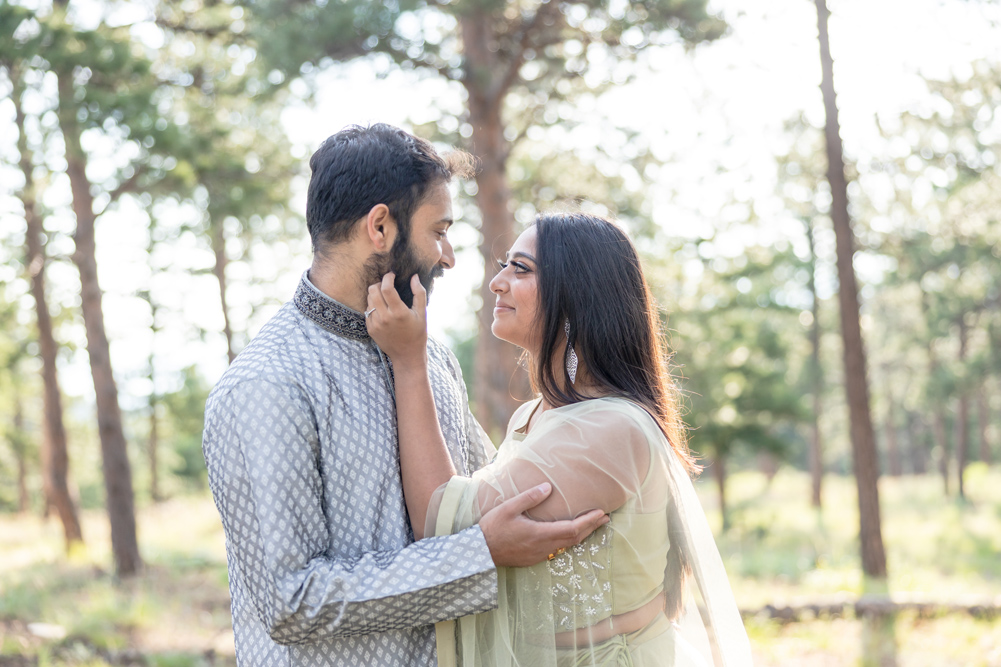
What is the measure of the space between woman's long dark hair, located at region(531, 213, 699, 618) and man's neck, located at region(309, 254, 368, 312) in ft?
1.69

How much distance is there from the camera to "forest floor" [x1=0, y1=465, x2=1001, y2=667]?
6504mm

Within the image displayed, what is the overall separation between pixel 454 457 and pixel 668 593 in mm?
740

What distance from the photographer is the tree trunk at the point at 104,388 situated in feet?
32.7

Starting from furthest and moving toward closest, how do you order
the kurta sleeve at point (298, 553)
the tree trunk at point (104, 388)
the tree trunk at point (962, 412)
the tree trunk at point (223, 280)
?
the tree trunk at point (962, 412) → the tree trunk at point (223, 280) → the tree trunk at point (104, 388) → the kurta sleeve at point (298, 553)

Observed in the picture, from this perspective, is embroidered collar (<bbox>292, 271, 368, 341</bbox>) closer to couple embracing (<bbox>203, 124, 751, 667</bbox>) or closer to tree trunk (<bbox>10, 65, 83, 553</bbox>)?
couple embracing (<bbox>203, 124, 751, 667</bbox>)

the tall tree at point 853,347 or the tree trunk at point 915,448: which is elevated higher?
the tall tree at point 853,347

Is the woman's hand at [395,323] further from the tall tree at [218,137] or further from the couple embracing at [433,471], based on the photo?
the tall tree at [218,137]

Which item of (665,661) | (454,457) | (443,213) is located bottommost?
(665,661)

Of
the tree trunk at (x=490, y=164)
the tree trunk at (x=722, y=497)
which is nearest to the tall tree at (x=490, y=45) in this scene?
the tree trunk at (x=490, y=164)

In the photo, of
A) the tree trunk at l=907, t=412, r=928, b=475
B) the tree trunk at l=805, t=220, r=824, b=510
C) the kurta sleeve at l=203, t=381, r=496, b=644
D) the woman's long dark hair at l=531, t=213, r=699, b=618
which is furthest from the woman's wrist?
the tree trunk at l=907, t=412, r=928, b=475

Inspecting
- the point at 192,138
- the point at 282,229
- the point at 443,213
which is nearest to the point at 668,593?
the point at 443,213

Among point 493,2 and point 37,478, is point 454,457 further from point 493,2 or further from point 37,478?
point 37,478

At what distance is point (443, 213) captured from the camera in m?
2.13

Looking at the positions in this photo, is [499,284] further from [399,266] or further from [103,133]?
[103,133]
